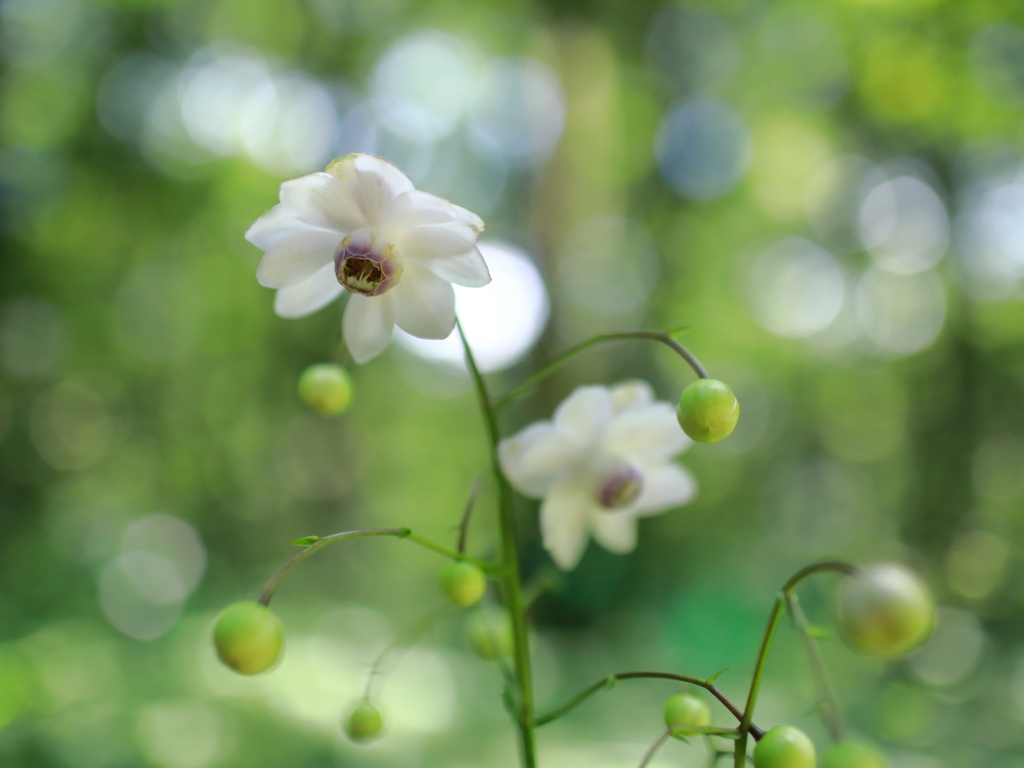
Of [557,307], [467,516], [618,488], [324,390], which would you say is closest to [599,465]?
[618,488]

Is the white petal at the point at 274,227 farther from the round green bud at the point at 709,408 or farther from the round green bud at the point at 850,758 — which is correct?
the round green bud at the point at 850,758

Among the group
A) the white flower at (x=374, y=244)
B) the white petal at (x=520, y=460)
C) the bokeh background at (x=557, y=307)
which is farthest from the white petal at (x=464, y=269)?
the bokeh background at (x=557, y=307)

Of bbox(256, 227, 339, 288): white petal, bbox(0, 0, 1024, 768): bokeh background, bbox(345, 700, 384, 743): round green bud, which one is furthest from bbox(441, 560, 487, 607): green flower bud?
bbox(0, 0, 1024, 768): bokeh background

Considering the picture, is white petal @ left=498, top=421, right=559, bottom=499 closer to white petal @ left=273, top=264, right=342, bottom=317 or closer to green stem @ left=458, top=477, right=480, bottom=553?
green stem @ left=458, top=477, right=480, bottom=553

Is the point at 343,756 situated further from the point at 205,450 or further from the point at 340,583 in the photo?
the point at 340,583

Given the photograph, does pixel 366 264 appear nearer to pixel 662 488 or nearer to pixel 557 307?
pixel 662 488

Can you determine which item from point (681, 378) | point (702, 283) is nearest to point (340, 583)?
point (681, 378)

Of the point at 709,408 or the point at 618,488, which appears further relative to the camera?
the point at 618,488
